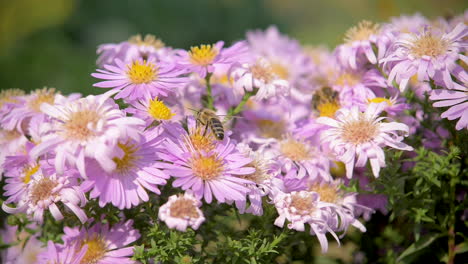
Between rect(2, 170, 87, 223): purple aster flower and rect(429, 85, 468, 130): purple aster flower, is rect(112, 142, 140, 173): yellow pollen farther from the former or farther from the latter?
rect(429, 85, 468, 130): purple aster flower

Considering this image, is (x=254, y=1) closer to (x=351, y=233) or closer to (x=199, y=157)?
(x=351, y=233)

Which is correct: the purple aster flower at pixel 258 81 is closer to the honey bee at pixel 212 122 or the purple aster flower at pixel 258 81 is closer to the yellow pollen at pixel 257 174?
the honey bee at pixel 212 122

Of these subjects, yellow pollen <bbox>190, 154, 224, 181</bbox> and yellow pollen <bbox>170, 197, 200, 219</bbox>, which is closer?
yellow pollen <bbox>170, 197, 200, 219</bbox>

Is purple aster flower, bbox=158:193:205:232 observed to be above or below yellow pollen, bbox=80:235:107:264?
above

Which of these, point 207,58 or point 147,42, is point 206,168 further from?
point 147,42

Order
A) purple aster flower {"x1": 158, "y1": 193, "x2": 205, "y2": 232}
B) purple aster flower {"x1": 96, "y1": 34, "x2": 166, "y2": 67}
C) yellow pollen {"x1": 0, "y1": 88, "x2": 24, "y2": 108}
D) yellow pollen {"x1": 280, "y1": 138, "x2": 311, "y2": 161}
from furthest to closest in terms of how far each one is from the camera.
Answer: purple aster flower {"x1": 96, "y1": 34, "x2": 166, "y2": 67} → yellow pollen {"x1": 0, "y1": 88, "x2": 24, "y2": 108} → yellow pollen {"x1": 280, "y1": 138, "x2": 311, "y2": 161} → purple aster flower {"x1": 158, "y1": 193, "x2": 205, "y2": 232}

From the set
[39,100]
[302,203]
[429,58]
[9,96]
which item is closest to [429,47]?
[429,58]

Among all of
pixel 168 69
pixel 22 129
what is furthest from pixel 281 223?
pixel 22 129

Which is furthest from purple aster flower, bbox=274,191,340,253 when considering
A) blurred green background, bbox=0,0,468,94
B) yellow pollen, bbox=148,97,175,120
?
blurred green background, bbox=0,0,468,94
